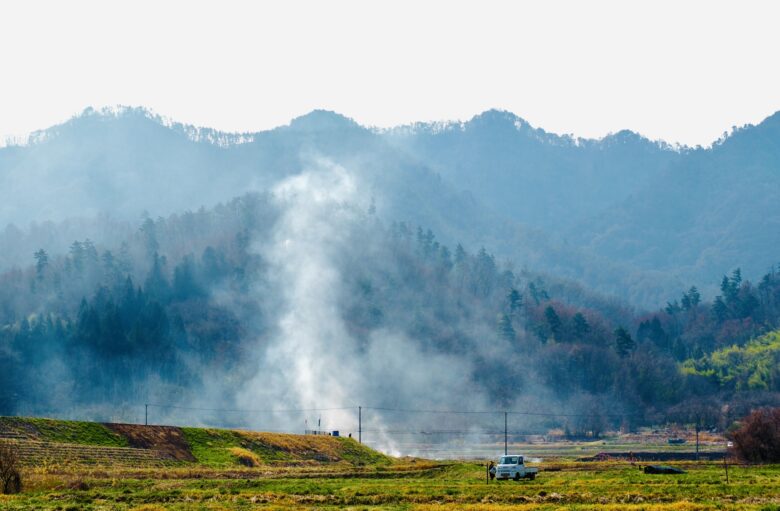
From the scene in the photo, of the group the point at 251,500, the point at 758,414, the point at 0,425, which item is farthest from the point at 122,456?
the point at 758,414

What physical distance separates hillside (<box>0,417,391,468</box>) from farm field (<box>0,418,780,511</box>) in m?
0.22

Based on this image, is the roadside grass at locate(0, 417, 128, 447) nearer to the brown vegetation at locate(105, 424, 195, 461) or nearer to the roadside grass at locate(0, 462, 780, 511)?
the brown vegetation at locate(105, 424, 195, 461)

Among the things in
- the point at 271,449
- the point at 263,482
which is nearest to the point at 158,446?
the point at 271,449

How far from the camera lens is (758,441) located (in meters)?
106

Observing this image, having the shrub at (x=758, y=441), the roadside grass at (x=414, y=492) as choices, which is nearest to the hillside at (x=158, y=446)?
the roadside grass at (x=414, y=492)

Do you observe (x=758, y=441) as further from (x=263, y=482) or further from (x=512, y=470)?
(x=263, y=482)

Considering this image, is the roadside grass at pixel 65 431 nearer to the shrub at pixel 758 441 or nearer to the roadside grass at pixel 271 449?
the roadside grass at pixel 271 449

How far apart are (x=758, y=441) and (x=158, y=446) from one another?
63.2m

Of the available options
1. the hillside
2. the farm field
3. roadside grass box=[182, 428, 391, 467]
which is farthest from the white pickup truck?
roadside grass box=[182, 428, 391, 467]

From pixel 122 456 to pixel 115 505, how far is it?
1574 inches

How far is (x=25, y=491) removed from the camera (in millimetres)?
70188

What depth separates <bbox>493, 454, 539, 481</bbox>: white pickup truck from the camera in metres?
79.7

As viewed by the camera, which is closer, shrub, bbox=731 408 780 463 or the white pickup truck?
the white pickup truck

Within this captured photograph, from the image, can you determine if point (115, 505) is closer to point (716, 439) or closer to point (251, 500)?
point (251, 500)
